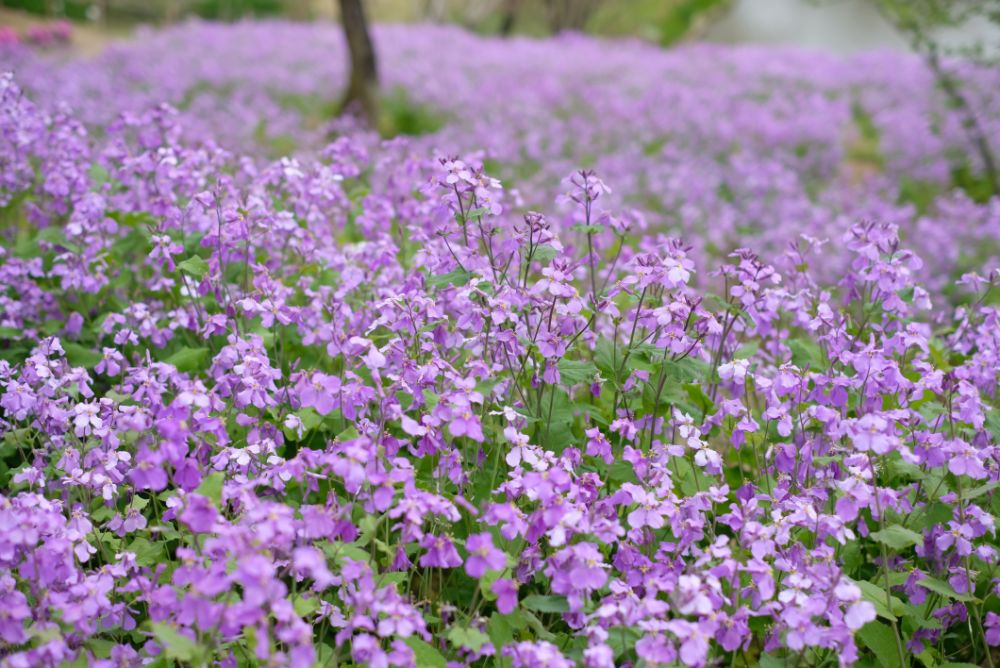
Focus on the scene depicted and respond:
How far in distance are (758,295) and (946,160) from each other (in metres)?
9.46

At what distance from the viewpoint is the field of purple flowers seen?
7.68ft

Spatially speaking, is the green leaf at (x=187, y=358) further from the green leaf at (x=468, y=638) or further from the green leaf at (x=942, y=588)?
the green leaf at (x=942, y=588)

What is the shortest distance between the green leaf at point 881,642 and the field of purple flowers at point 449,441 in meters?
0.01

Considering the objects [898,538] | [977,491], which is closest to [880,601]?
[898,538]

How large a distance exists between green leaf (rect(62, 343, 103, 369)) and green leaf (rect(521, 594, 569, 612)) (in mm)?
2288

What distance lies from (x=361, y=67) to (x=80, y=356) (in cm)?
888

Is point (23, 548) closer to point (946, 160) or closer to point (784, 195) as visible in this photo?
point (784, 195)

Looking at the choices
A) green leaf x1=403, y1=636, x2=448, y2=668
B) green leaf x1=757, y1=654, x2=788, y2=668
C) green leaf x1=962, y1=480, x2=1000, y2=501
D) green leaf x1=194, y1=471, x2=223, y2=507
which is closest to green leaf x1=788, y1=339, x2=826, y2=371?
green leaf x1=962, y1=480, x2=1000, y2=501

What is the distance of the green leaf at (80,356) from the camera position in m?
3.80

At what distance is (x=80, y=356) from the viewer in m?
3.87

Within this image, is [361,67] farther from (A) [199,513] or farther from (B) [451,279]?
(A) [199,513]

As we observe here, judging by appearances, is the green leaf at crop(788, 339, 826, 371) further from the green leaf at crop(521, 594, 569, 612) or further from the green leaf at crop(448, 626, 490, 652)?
the green leaf at crop(448, 626, 490, 652)

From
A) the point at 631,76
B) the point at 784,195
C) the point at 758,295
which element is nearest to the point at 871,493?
the point at 758,295

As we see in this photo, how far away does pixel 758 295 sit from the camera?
319 cm
